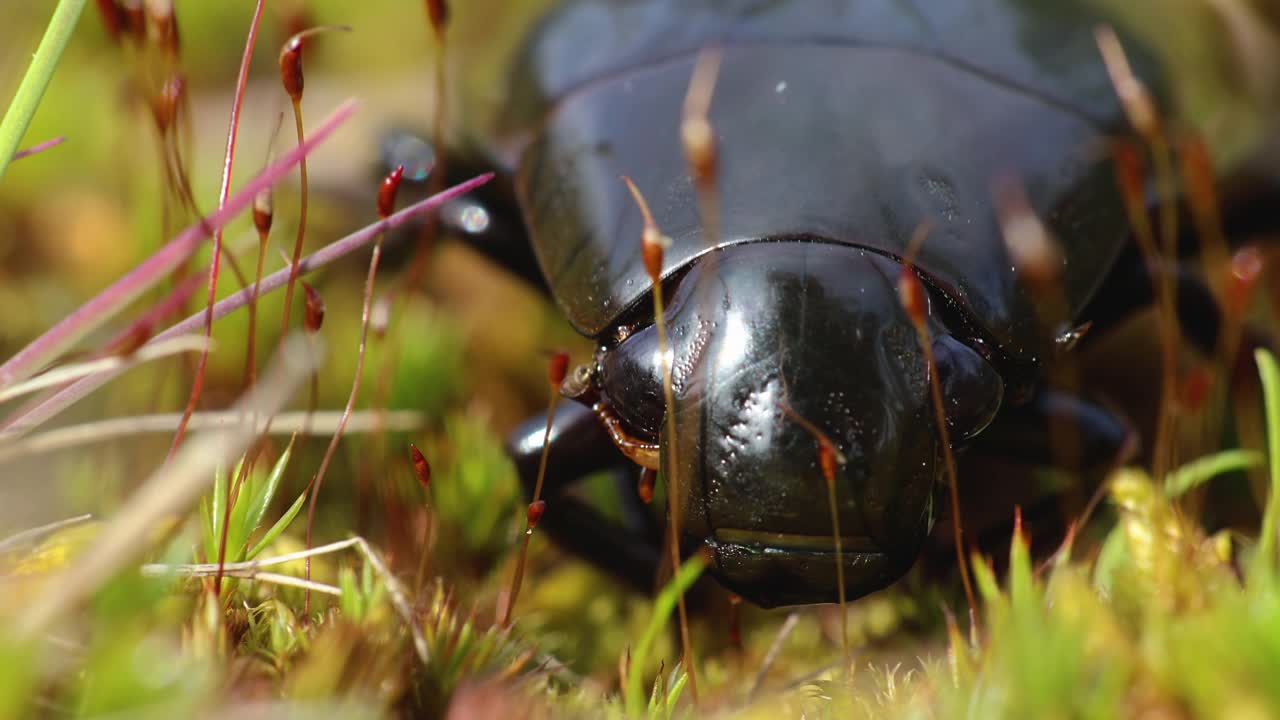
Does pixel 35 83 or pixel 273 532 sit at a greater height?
pixel 35 83

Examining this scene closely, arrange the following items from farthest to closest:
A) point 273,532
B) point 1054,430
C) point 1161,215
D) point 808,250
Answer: point 1161,215 → point 1054,430 → point 808,250 → point 273,532

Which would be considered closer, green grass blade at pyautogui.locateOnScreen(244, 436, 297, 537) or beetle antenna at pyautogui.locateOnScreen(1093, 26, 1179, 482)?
green grass blade at pyautogui.locateOnScreen(244, 436, 297, 537)

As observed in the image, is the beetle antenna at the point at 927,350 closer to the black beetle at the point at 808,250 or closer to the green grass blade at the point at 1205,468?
the black beetle at the point at 808,250

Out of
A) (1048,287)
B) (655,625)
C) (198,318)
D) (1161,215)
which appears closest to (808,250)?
(1048,287)

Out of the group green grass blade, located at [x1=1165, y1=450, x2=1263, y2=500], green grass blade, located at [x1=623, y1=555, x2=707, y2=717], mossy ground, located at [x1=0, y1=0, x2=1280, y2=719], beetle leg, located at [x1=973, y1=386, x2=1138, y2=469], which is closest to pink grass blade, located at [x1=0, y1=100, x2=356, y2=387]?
mossy ground, located at [x1=0, y1=0, x2=1280, y2=719]

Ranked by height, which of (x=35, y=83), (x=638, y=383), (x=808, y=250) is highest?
(x=35, y=83)

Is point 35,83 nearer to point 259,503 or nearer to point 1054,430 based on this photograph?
point 259,503

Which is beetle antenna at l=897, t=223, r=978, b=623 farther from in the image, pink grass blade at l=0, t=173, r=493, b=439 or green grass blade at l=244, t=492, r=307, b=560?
green grass blade at l=244, t=492, r=307, b=560

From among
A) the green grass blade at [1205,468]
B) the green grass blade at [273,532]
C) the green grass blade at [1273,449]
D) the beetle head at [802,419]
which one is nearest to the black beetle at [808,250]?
the beetle head at [802,419]
